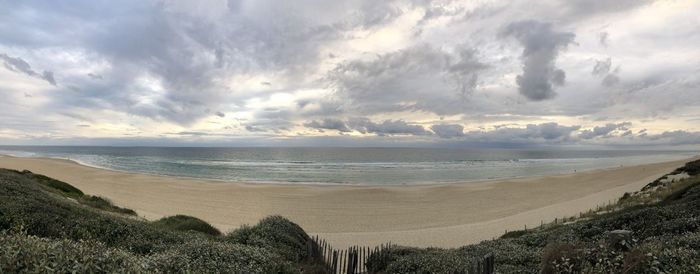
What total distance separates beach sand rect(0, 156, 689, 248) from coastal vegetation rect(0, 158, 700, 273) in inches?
297

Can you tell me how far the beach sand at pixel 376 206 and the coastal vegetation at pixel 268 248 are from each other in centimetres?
755

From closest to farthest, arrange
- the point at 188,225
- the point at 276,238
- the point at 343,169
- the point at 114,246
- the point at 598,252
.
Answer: the point at 598,252 → the point at 114,246 → the point at 276,238 → the point at 188,225 → the point at 343,169

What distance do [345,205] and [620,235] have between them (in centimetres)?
2503

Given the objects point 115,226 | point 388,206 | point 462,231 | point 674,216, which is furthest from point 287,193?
point 674,216

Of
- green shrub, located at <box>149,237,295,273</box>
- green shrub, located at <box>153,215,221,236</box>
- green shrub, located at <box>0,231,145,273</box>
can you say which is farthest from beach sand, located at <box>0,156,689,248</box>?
green shrub, located at <box>0,231,145,273</box>

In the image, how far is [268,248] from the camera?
36.0 ft

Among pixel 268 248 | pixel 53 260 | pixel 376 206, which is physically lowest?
pixel 376 206

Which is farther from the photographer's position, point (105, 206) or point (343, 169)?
point (343, 169)

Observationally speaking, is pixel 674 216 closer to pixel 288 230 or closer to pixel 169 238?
pixel 288 230

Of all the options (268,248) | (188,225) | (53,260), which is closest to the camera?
(53,260)

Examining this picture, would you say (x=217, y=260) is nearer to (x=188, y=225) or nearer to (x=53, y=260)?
(x=53, y=260)

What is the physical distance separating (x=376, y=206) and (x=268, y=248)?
21.7 m

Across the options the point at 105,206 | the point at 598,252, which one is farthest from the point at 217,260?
the point at 105,206

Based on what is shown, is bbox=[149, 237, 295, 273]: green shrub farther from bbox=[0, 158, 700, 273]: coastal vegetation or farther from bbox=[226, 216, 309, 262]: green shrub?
bbox=[226, 216, 309, 262]: green shrub
